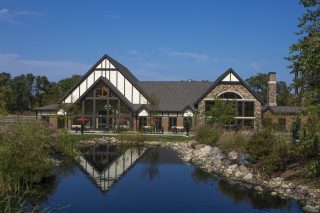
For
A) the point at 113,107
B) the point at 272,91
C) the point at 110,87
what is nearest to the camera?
the point at 110,87

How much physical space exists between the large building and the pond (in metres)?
20.2

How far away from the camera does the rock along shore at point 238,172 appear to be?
14.5 meters

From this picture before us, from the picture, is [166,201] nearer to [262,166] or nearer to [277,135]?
[262,166]

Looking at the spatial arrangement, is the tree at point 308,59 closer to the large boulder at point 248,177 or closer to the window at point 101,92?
the large boulder at point 248,177

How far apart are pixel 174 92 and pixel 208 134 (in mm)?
20101

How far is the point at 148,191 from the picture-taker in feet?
52.5

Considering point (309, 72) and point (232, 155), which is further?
point (232, 155)

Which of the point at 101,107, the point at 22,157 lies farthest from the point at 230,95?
the point at 22,157

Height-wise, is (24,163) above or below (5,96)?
below

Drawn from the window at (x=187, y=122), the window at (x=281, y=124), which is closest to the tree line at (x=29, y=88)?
the window at (x=187, y=122)

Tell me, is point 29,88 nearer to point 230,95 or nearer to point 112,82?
point 112,82

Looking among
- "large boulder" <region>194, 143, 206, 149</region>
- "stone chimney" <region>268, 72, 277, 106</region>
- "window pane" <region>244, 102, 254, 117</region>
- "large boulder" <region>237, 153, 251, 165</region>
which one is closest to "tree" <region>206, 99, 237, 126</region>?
"window pane" <region>244, 102, 254, 117</region>

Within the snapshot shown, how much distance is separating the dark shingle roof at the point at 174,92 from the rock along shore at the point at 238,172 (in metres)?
14.5

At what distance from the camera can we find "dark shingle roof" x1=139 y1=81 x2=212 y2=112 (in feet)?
149
